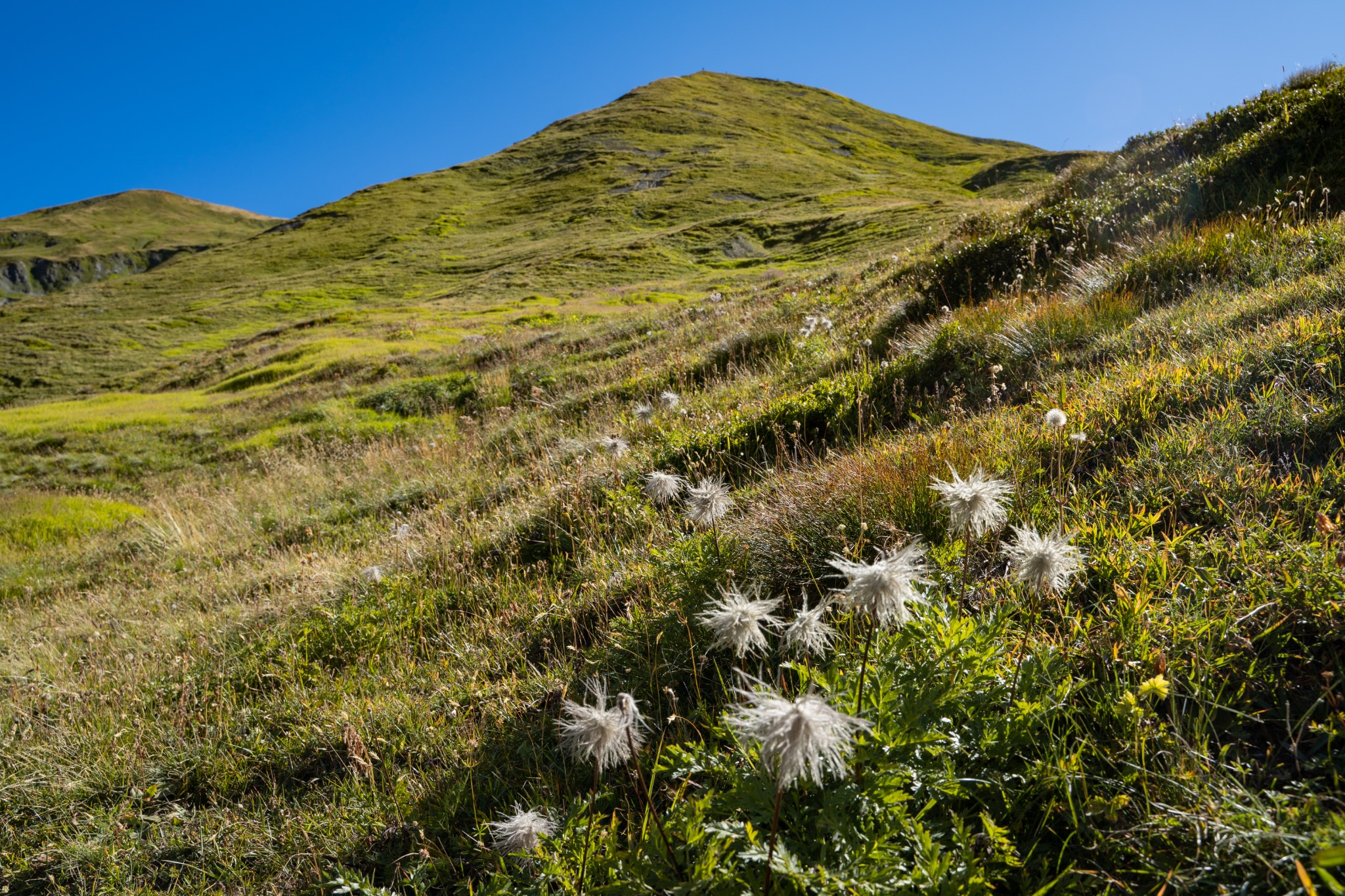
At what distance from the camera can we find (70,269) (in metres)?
163

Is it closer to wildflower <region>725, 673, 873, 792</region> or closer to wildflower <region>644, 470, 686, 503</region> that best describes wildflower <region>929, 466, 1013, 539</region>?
wildflower <region>725, 673, 873, 792</region>

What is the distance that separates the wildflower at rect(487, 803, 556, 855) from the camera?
241 centimetres

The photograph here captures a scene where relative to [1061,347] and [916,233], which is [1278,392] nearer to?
[1061,347]

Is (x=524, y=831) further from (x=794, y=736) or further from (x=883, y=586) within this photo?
(x=883, y=586)

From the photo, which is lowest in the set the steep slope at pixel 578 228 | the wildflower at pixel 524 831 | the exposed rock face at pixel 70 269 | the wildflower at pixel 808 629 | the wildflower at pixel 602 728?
the wildflower at pixel 524 831

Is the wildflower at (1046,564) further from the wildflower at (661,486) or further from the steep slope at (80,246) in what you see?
the steep slope at (80,246)

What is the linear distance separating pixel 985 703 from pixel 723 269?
46.3 m

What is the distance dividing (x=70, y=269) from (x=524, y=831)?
22908 centimetres

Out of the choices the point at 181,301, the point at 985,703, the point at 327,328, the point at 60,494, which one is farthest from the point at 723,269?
the point at 181,301

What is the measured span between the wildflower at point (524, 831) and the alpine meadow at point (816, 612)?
0.03 m

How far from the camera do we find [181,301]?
76.0m

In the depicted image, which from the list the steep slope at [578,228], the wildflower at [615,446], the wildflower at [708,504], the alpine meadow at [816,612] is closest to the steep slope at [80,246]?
the steep slope at [578,228]

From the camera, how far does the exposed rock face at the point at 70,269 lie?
15525cm

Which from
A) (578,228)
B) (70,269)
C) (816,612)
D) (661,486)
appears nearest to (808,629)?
(816,612)
